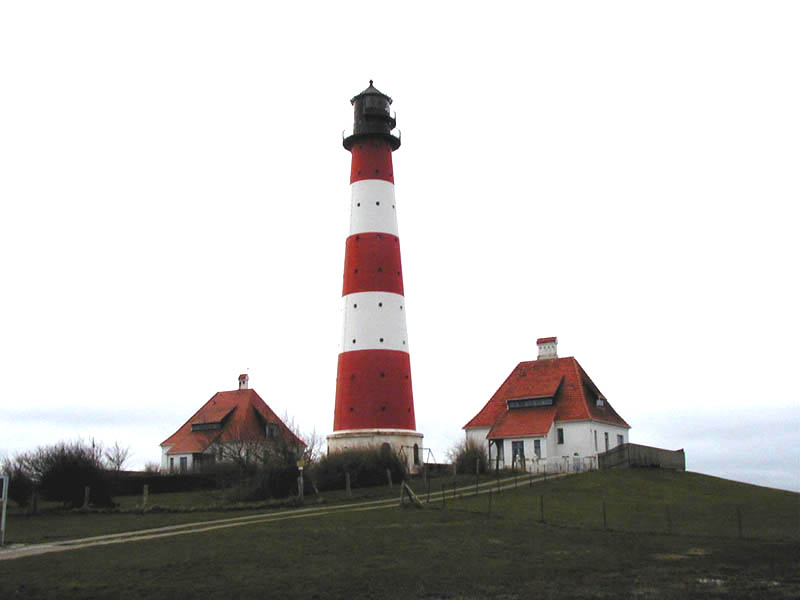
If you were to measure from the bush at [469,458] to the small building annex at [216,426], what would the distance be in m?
12.5

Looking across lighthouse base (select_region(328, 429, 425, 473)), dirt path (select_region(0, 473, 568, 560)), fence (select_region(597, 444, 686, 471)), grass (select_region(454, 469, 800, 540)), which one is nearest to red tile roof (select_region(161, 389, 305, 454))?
lighthouse base (select_region(328, 429, 425, 473))

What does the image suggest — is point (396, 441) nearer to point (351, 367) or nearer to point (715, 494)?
point (351, 367)

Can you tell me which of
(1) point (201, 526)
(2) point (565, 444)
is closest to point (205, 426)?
(2) point (565, 444)

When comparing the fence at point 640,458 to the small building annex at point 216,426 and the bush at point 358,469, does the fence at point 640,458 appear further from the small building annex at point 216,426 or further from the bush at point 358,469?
the small building annex at point 216,426

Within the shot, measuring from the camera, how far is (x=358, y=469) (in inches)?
1393

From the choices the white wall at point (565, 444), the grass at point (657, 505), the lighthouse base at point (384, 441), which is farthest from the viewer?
the white wall at point (565, 444)

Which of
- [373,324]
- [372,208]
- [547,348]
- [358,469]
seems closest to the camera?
[358,469]

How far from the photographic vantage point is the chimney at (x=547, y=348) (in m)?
50.2

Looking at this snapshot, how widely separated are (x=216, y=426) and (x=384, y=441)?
64.5 feet

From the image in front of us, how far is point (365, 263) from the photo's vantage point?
40.6 metres

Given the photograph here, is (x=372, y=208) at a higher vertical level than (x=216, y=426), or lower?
higher

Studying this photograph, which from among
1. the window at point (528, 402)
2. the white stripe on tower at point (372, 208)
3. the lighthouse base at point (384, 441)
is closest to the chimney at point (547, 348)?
the window at point (528, 402)

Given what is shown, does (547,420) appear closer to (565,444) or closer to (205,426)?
(565,444)

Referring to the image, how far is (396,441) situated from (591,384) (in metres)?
15.0
